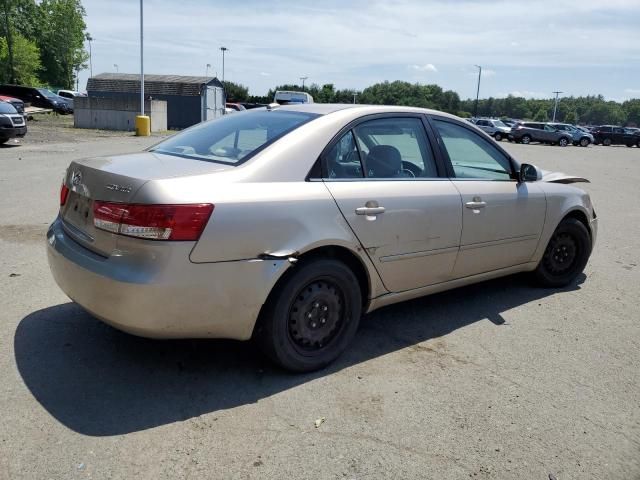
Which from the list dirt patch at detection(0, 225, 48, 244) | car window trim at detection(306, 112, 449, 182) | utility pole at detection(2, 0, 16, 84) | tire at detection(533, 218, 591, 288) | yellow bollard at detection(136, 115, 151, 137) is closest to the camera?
car window trim at detection(306, 112, 449, 182)

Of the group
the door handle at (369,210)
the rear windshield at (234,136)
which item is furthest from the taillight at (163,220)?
the door handle at (369,210)

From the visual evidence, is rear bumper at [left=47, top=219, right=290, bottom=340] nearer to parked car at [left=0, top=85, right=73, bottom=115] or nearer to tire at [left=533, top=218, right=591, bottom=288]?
tire at [left=533, top=218, right=591, bottom=288]

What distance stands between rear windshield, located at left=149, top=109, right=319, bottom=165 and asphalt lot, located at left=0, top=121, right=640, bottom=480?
1294 millimetres

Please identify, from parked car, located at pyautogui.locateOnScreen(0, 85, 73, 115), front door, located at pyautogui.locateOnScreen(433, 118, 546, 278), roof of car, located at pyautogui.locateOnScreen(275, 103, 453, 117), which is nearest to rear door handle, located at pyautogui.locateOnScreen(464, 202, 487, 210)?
front door, located at pyautogui.locateOnScreen(433, 118, 546, 278)

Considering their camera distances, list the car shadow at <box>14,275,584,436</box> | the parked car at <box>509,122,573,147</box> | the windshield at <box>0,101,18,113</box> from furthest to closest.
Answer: the parked car at <box>509,122,573,147</box> → the windshield at <box>0,101,18,113</box> → the car shadow at <box>14,275,584,436</box>

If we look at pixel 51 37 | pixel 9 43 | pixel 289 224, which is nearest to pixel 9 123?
pixel 289 224

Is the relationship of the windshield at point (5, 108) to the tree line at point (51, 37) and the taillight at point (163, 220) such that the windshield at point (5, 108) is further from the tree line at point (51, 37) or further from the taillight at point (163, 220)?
the tree line at point (51, 37)

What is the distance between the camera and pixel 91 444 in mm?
2682

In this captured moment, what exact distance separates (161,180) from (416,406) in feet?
6.19

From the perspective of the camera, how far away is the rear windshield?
3.50 m

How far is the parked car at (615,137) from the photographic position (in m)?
45.1

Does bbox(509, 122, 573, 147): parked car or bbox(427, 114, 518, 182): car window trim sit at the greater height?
bbox(509, 122, 573, 147): parked car

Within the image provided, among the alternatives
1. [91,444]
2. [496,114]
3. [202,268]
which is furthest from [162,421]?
[496,114]

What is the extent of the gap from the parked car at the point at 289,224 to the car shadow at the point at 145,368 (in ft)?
1.03
